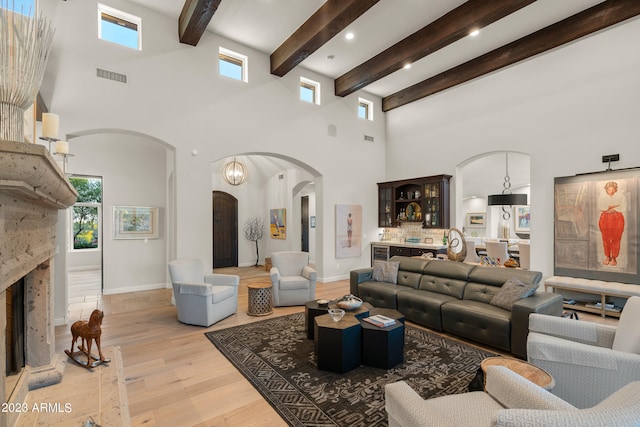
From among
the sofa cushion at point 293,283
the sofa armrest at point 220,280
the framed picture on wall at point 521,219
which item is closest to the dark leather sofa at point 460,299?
the sofa cushion at point 293,283

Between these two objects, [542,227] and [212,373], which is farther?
[542,227]

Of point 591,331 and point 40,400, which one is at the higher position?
point 591,331

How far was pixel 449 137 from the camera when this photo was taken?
23.8 feet

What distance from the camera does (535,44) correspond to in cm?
548

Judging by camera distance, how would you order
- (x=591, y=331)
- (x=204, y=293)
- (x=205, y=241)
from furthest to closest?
(x=205, y=241), (x=204, y=293), (x=591, y=331)

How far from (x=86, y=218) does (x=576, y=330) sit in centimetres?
1158

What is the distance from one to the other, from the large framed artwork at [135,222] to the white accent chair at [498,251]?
703cm

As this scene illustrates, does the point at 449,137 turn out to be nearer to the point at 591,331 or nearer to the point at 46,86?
the point at 591,331

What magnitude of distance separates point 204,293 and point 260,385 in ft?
5.96

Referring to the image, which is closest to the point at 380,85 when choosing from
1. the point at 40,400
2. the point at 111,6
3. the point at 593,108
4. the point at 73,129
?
the point at 593,108

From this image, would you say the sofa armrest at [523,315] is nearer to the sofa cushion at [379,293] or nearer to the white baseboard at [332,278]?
the sofa cushion at [379,293]

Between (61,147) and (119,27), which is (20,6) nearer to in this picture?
(61,147)

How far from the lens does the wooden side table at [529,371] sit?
1914 millimetres

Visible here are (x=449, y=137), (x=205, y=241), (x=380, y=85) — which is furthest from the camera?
(x=380, y=85)
